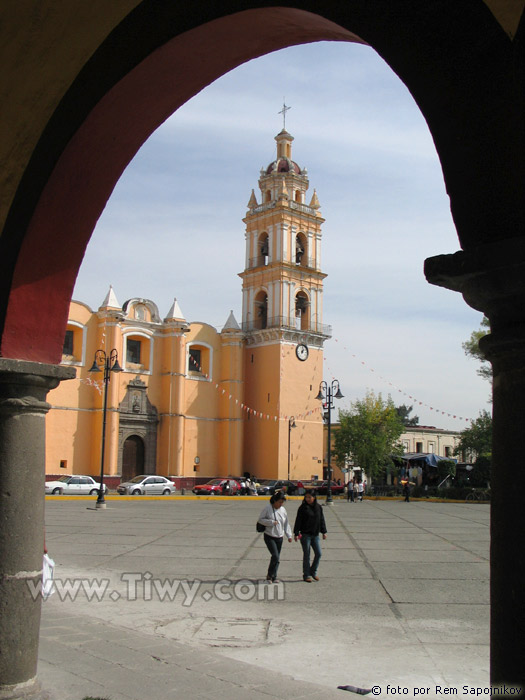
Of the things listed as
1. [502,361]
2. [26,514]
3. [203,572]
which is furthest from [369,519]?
[502,361]

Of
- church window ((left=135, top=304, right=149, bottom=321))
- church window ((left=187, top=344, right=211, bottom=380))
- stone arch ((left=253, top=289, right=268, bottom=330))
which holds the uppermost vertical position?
stone arch ((left=253, top=289, right=268, bottom=330))

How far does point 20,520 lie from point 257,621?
3.86m

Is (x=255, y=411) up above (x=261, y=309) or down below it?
below

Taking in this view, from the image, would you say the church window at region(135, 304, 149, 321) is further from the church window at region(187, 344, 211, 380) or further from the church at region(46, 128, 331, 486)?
the church window at region(187, 344, 211, 380)

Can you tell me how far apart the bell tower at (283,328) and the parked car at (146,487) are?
965 centimetres

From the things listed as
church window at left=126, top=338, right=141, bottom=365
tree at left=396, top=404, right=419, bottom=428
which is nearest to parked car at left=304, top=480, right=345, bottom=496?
church window at left=126, top=338, right=141, bottom=365

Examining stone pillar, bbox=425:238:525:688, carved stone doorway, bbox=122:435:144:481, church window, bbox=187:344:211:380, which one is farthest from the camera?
church window, bbox=187:344:211:380

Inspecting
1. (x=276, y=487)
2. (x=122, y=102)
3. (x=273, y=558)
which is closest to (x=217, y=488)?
(x=276, y=487)

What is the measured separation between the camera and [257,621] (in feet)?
24.0

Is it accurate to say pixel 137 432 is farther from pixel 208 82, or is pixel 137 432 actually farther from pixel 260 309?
pixel 208 82

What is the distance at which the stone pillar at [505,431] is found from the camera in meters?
2.40

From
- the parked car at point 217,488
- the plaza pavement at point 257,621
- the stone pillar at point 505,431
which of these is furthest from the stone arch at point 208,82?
the parked car at point 217,488

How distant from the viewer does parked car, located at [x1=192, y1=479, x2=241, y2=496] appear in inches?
1489

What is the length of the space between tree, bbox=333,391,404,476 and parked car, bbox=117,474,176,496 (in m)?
18.0
